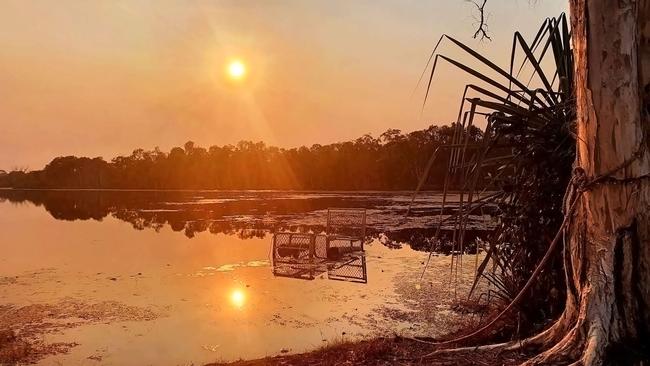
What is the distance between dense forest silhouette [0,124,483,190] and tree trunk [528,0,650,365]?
82.4m

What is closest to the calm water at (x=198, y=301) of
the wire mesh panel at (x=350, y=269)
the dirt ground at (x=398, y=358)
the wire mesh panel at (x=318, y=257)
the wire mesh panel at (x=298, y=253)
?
the wire mesh panel at (x=350, y=269)

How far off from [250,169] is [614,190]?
111m

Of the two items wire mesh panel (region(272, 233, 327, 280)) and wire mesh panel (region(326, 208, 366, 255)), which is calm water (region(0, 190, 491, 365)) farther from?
wire mesh panel (region(326, 208, 366, 255))

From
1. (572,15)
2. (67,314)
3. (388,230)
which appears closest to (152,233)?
(388,230)

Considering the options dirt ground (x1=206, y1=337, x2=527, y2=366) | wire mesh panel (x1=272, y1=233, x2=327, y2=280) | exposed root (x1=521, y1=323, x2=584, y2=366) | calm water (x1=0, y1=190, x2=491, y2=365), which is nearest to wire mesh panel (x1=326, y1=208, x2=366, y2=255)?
wire mesh panel (x1=272, y1=233, x2=327, y2=280)

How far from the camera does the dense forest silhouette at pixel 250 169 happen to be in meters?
91.1

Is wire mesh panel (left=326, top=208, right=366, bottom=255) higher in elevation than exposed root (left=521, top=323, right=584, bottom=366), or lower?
lower

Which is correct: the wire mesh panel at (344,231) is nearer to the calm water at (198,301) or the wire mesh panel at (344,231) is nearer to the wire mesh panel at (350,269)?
the calm water at (198,301)

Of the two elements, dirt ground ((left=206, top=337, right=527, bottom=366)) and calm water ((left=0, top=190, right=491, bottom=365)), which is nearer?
dirt ground ((left=206, top=337, right=527, bottom=366))

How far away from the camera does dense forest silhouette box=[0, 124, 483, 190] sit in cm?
9106

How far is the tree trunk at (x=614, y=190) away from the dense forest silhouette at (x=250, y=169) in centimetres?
8236

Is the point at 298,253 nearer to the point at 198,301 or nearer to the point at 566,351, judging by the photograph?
the point at 198,301

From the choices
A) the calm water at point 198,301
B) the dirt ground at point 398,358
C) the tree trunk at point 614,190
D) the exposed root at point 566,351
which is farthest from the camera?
the calm water at point 198,301

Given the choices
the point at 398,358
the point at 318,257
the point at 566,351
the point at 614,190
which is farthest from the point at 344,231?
the point at 614,190
